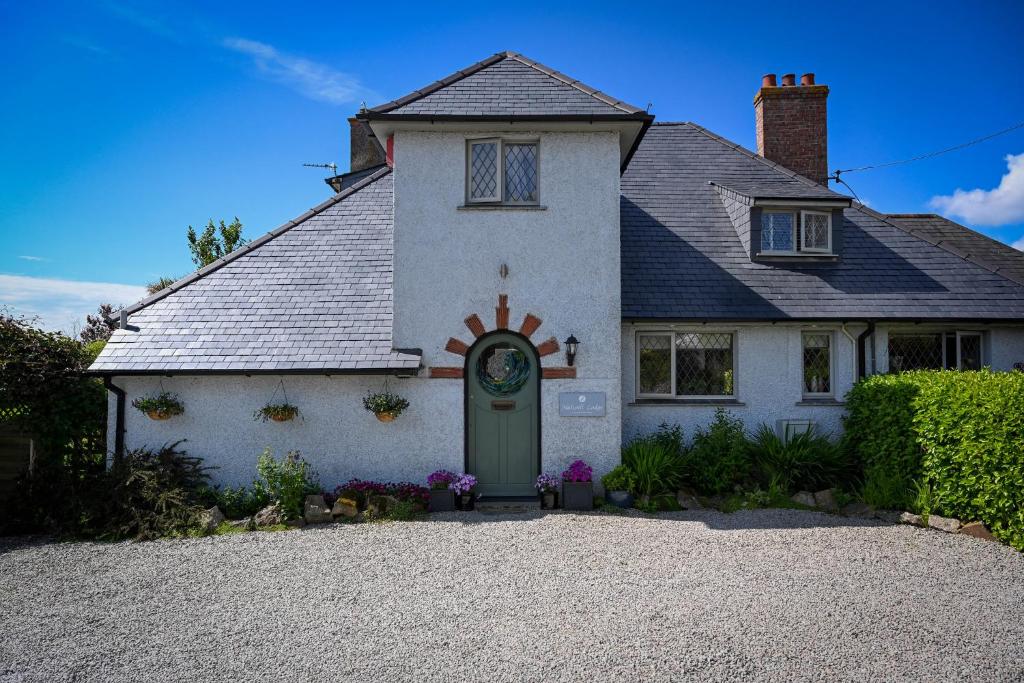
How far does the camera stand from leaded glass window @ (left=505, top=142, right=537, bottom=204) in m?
10.2

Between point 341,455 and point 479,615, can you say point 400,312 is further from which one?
point 479,615

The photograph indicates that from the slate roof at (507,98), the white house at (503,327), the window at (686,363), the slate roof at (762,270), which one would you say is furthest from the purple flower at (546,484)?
the slate roof at (507,98)

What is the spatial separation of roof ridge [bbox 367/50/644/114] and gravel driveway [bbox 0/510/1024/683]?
616 centimetres

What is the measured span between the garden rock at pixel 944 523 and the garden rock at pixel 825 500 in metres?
1.25

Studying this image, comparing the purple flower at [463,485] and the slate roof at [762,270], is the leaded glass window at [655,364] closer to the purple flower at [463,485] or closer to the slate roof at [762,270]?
the slate roof at [762,270]

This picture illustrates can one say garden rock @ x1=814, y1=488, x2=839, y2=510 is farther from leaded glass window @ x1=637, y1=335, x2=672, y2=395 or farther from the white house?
leaded glass window @ x1=637, y1=335, x2=672, y2=395

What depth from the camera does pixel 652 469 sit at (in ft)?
31.5

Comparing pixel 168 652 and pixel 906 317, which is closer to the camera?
pixel 168 652

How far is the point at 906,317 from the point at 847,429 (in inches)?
87.2

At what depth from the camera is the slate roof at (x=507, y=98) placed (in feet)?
32.1

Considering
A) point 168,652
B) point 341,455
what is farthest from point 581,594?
point 341,455

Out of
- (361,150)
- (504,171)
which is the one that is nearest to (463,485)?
(504,171)

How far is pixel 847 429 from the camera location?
35.0 ft

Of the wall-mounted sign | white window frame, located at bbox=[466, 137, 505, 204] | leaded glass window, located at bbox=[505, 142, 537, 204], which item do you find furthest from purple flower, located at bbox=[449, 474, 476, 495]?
leaded glass window, located at bbox=[505, 142, 537, 204]
